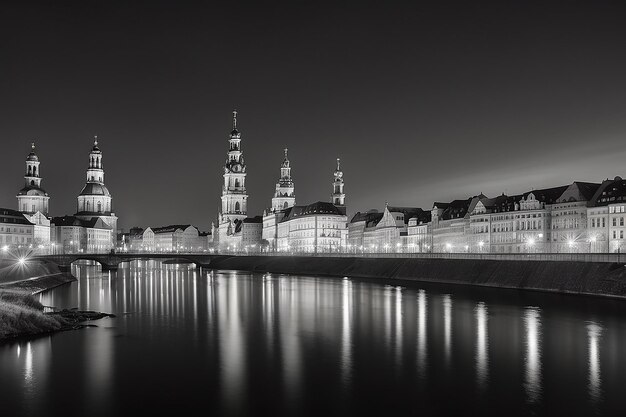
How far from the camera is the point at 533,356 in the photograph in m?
33.2

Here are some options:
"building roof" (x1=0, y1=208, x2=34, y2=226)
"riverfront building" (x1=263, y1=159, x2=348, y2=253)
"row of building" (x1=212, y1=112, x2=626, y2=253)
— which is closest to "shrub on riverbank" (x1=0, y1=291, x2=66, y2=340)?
"row of building" (x1=212, y1=112, x2=626, y2=253)

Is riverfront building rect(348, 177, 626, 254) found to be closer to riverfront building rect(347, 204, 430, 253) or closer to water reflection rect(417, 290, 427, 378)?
riverfront building rect(347, 204, 430, 253)

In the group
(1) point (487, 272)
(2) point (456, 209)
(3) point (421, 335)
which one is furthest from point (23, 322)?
(2) point (456, 209)

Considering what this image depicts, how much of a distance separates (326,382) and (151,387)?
26.2 feet

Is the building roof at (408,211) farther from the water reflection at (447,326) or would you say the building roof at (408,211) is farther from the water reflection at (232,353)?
the water reflection at (232,353)

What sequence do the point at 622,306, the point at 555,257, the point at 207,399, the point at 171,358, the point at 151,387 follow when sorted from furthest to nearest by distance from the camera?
the point at 555,257
the point at 622,306
the point at 171,358
the point at 151,387
the point at 207,399

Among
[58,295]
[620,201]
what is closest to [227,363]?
[58,295]

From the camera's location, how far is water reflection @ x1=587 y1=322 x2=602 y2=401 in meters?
26.1

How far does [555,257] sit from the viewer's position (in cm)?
6812

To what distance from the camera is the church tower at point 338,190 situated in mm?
191625

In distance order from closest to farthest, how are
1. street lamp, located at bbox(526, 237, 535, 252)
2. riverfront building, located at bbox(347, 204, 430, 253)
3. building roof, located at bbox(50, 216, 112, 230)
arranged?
street lamp, located at bbox(526, 237, 535, 252) < riverfront building, located at bbox(347, 204, 430, 253) < building roof, located at bbox(50, 216, 112, 230)

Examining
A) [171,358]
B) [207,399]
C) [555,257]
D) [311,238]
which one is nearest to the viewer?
[207,399]

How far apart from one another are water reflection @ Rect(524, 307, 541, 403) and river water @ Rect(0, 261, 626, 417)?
109 millimetres

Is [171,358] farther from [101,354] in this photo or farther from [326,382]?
[326,382]
